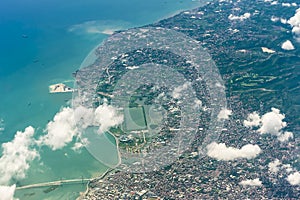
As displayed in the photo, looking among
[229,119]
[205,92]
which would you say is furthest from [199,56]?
[229,119]

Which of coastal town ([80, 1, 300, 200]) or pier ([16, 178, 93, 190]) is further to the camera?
pier ([16, 178, 93, 190])

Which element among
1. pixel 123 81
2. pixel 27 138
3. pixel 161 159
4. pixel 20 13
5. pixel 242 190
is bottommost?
pixel 242 190

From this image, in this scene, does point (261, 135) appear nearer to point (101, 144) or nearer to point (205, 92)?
point (205, 92)

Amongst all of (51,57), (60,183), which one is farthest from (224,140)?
(51,57)

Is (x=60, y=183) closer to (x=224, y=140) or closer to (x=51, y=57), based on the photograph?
(x=224, y=140)

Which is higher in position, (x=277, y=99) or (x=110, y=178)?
(x=277, y=99)

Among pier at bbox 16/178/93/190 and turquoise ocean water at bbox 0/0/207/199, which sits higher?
turquoise ocean water at bbox 0/0/207/199

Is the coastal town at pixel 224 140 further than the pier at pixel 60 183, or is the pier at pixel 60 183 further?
the pier at pixel 60 183

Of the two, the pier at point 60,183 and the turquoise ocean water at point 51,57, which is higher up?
the turquoise ocean water at point 51,57
